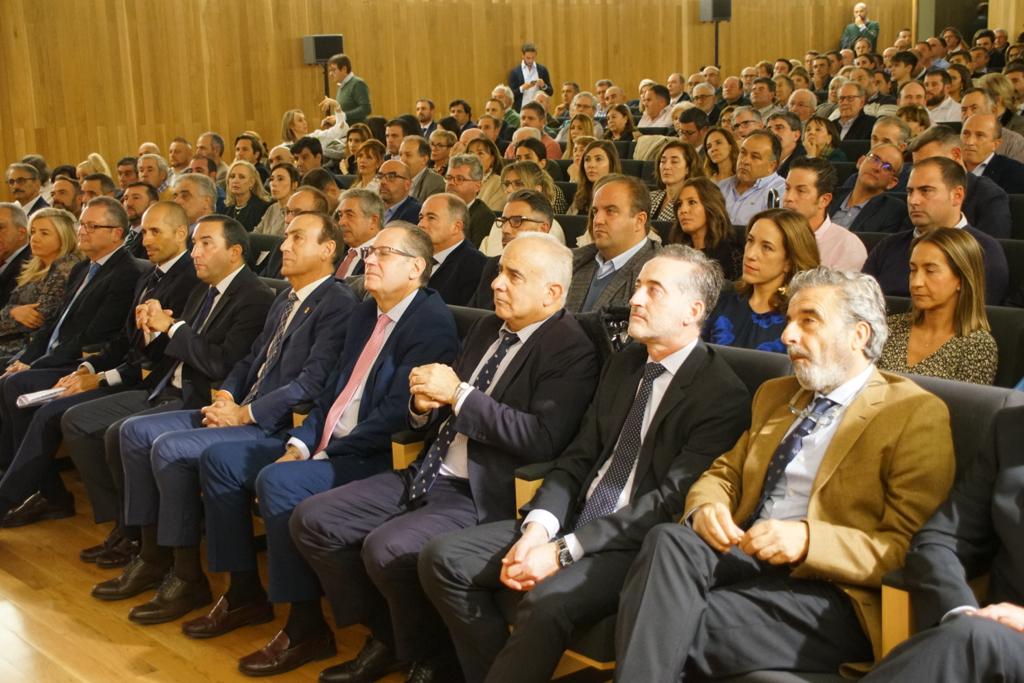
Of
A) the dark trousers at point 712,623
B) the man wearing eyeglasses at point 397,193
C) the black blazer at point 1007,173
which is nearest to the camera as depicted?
the dark trousers at point 712,623

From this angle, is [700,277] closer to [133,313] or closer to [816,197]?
[816,197]

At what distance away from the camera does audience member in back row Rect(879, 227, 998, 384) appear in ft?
9.87

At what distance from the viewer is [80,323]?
16.2 feet

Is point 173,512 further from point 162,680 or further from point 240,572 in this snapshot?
point 162,680

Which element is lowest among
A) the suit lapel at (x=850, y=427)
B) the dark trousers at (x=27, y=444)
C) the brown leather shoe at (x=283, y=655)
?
the brown leather shoe at (x=283, y=655)

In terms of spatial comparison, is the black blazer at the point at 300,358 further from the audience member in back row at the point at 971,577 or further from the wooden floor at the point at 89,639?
the audience member in back row at the point at 971,577

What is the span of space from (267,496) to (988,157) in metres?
3.78

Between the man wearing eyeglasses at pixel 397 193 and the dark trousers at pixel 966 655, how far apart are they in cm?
426

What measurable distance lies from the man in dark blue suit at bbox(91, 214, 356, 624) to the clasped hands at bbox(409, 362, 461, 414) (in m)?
0.75

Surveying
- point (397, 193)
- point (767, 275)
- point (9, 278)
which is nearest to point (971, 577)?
point (767, 275)

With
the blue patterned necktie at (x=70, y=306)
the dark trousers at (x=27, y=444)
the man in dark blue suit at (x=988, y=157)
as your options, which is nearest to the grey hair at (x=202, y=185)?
the blue patterned necktie at (x=70, y=306)

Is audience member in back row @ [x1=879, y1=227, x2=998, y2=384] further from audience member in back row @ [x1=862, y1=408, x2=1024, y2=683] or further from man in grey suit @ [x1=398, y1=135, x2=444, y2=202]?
man in grey suit @ [x1=398, y1=135, x2=444, y2=202]

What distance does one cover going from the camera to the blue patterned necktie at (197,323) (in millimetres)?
4309

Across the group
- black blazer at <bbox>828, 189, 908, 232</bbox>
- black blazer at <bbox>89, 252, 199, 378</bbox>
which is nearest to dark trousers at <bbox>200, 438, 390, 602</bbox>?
black blazer at <bbox>89, 252, 199, 378</bbox>
